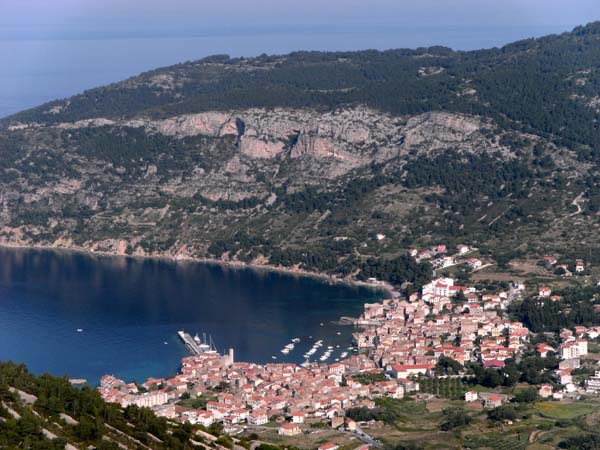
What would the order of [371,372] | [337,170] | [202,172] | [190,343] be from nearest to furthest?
[371,372], [190,343], [337,170], [202,172]

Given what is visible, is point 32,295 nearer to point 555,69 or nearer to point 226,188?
point 226,188

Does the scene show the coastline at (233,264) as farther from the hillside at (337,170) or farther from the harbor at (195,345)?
the harbor at (195,345)

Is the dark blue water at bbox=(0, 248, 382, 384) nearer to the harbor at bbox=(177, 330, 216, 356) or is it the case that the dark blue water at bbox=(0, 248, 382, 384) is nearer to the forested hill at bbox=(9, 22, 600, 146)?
the harbor at bbox=(177, 330, 216, 356)

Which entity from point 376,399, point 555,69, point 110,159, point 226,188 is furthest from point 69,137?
point 376,399

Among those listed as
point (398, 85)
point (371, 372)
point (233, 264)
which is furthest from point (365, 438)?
point (398, 85)

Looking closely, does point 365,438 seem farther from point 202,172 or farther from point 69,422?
point 202,172

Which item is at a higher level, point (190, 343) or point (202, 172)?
point (202, 172)

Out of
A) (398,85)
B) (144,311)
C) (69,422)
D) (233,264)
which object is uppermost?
(398,85)
